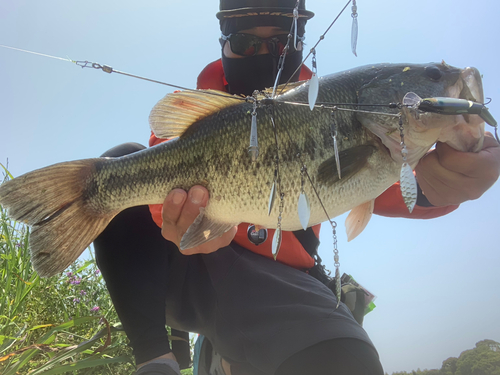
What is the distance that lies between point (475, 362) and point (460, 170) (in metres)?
1.46

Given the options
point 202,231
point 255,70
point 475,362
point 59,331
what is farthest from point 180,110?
point 475,362

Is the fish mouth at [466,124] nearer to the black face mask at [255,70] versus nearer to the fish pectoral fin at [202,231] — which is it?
the fish pectoral fin at [202,231]

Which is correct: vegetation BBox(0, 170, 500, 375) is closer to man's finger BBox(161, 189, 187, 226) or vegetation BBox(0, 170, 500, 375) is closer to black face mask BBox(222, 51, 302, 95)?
man's finger BBox(161, 189, 187, 226)

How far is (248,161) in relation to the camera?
4.43 ft

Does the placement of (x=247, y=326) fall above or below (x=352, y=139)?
below

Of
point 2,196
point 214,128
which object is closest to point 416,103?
point 214,128

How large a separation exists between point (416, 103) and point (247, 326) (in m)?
1.38

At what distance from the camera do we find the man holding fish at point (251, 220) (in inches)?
53.3

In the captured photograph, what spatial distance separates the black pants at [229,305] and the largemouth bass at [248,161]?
479 millimetres

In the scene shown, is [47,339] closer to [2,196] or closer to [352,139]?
[2,196]

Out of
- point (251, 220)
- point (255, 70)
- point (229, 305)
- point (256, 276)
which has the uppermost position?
point (255, 70)

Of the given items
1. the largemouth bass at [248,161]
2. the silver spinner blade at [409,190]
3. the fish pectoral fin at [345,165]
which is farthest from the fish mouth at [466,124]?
the silver spinner blade at [409,190]

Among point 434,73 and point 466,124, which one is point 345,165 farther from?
point 434,73

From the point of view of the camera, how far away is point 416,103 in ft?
3.21
